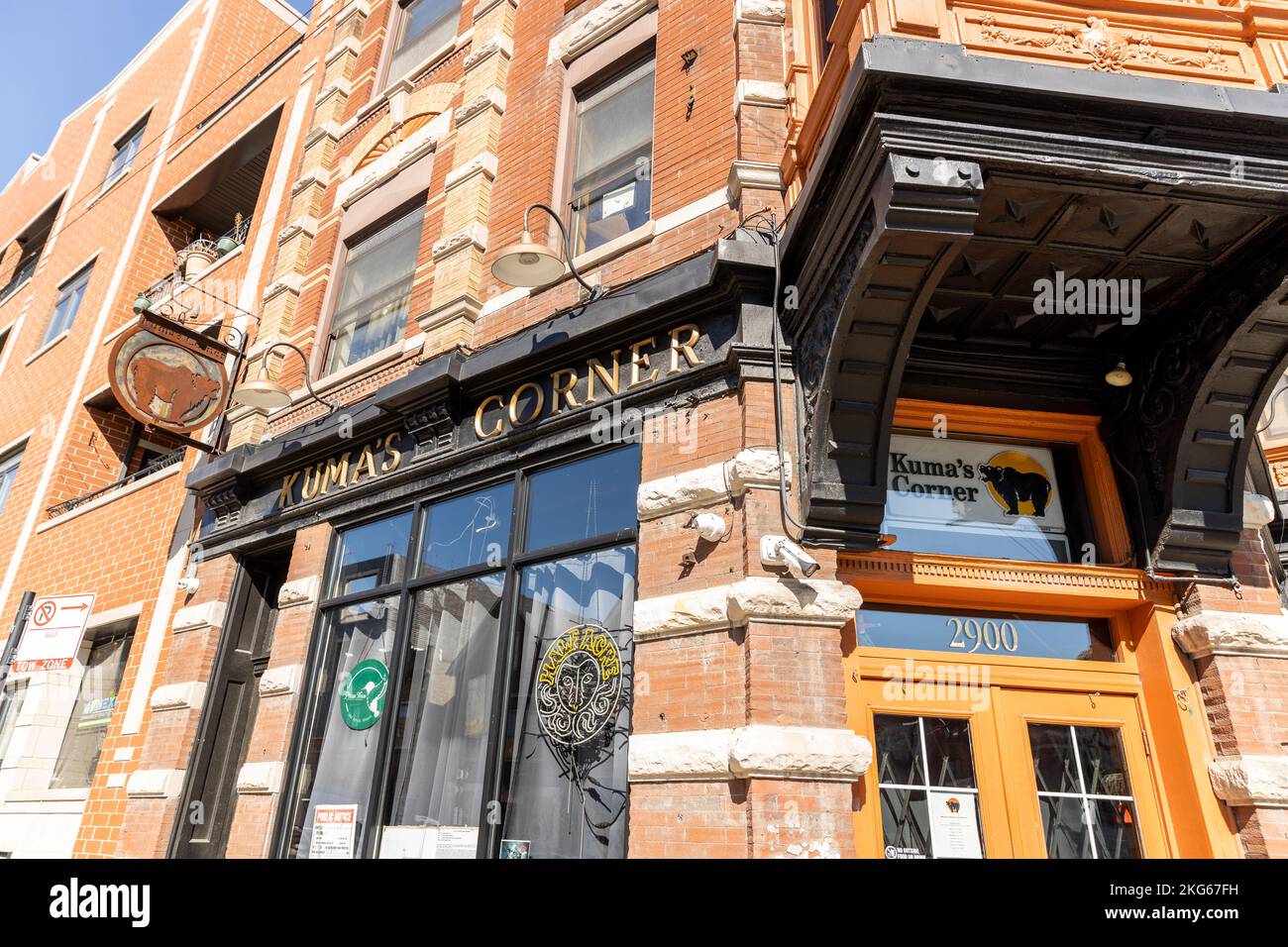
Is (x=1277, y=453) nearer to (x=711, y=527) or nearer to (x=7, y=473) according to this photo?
(x=711, y=527)

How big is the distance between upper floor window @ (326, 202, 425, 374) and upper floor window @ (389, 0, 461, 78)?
109 inches

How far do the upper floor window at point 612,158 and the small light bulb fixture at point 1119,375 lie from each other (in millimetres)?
4002

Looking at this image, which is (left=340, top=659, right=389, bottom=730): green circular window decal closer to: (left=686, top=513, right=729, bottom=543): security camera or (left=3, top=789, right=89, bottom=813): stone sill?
(left=686, top=513, right=729, bottom=543): security camera

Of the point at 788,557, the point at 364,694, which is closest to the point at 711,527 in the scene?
the point at 788,557

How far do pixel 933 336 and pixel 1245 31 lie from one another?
2.39m

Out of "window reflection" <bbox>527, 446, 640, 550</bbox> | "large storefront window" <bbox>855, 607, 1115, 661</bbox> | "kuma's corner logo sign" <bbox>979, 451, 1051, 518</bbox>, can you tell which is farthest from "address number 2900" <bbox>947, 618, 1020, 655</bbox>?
"window reflection" <bbox>527, 446, 640, 550</bbox>

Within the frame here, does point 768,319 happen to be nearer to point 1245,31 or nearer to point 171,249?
point 1245,31

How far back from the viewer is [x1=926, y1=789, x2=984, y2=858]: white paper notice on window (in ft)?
15.8

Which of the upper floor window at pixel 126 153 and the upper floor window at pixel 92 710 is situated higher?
the upper floor window at pixel 126 153

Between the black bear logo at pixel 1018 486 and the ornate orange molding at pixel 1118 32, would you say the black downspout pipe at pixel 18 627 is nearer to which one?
the black bear logo at pixel 1018 486

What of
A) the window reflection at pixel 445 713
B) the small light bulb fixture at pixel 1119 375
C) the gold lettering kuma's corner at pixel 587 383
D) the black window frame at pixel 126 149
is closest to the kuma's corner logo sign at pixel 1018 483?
the small light bulb fixture at pixel 1119 375

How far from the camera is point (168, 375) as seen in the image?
33.1 feet

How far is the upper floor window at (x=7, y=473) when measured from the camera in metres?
15.1
